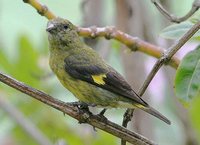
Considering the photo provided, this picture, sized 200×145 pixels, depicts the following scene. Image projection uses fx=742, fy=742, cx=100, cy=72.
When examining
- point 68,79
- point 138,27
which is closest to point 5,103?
point 68,79

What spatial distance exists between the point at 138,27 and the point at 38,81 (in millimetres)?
736

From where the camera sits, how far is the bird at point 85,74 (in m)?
3.14

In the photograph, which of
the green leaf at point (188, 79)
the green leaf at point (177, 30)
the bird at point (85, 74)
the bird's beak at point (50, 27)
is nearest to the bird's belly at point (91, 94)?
the bird at point (85, 74)

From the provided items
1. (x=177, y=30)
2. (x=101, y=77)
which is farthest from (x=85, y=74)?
(x=177, y=30)

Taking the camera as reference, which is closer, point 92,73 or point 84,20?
point 92,73

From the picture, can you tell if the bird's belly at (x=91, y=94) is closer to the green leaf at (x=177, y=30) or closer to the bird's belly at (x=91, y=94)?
the bird's belly at (x=91, y=94)

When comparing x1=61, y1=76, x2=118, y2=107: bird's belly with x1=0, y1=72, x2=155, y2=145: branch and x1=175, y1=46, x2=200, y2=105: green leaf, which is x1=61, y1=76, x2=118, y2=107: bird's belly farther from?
x1=175, y1=46, x2=200, y2=105: green leaf

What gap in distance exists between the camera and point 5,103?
3627mm

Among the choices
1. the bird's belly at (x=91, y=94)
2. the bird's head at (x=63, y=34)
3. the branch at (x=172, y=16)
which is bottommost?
the bird's belly at (x=91, y=94)

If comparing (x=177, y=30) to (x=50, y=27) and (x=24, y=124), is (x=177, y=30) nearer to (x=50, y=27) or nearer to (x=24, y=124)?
(x=50, y=27)

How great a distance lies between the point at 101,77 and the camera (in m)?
3.24

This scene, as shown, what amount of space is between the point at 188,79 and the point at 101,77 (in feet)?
2.13

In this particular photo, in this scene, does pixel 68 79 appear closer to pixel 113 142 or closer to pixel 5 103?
pixel 5 103

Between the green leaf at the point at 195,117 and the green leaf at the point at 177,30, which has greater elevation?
the green leaf at the point at 195,117
